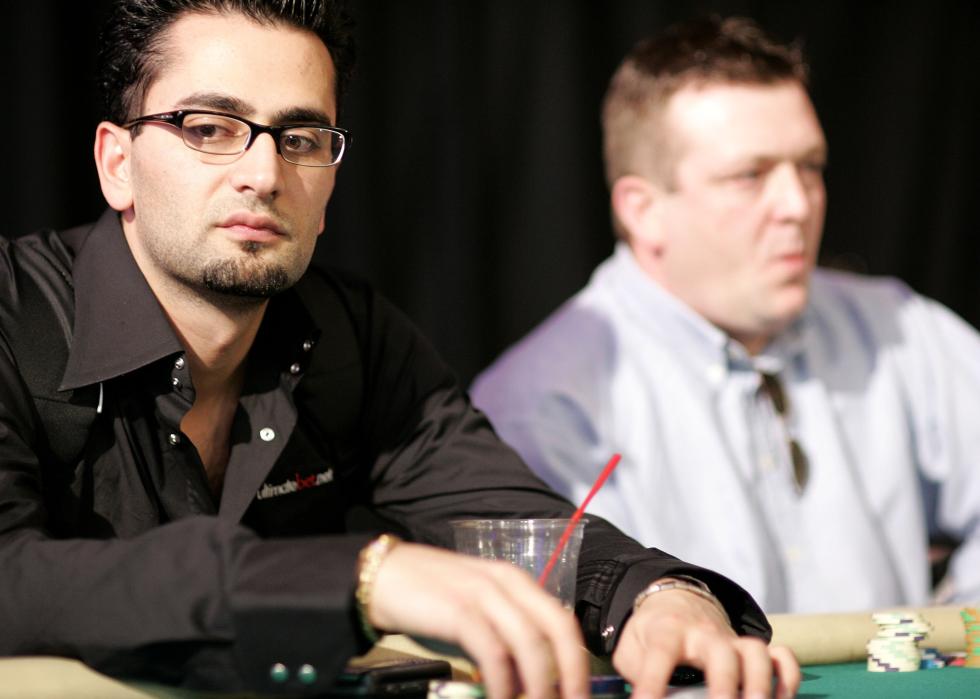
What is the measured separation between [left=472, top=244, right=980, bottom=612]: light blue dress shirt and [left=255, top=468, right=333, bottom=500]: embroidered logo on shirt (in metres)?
0.97

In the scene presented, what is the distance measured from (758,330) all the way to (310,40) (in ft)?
5.55

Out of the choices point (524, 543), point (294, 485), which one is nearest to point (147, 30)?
point (294, 485)

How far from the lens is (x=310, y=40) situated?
2.01 meters

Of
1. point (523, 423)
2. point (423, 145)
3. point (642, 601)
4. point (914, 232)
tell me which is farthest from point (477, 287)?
point (642, 601)

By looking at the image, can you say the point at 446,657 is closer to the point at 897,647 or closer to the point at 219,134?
the point at 897,647

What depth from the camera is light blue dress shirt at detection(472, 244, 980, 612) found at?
3139 millimetres

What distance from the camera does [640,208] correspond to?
3414 millimetres

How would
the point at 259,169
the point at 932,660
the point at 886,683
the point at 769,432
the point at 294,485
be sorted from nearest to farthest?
the point at 886,683
the point at 932,660
the point at 259,169
the point at 294,485
the point at 769,432

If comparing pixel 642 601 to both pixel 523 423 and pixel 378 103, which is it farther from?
pixel 378 103

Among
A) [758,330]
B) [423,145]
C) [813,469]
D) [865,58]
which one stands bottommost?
[813,469]

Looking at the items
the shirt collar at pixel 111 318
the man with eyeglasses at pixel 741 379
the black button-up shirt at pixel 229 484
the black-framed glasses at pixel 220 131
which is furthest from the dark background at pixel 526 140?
the black-framed glasses at pixel 220 131

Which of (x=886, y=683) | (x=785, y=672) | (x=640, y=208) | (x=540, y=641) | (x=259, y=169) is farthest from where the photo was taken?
(x=640, y=208)

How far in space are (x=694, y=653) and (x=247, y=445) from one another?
2.90 ft

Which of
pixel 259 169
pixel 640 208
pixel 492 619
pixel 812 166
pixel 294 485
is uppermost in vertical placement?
pixel 259 169
